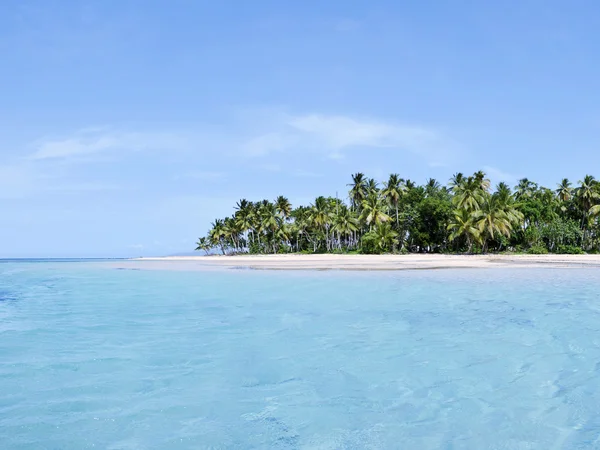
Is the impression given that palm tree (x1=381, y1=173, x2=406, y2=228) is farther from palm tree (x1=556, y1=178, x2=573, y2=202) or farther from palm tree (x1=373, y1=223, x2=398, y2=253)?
palm tree (x1=556, y1=178, x2=573, y2=202)

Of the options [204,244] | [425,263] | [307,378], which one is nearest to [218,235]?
[204,244]

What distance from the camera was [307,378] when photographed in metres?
7.47

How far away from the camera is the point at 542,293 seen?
1859 centimetres

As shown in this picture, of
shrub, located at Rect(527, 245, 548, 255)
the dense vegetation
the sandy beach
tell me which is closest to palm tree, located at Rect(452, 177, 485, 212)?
the dense vegetation

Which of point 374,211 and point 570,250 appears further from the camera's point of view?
point 374,211

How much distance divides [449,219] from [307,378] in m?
56.3

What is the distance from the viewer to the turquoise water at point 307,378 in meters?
5.29

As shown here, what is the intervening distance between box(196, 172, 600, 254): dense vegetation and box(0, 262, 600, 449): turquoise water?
4213cm

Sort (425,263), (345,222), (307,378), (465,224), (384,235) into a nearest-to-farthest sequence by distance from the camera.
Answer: (307,378) < (425,263) < (465,224) < (384,235) < (345,222)

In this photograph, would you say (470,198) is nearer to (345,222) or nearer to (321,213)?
(345,222)

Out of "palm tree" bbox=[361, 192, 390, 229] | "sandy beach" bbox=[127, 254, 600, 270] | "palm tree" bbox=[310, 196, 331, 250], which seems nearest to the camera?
"sandy beach" bbox=[127, 254, 600, 270]

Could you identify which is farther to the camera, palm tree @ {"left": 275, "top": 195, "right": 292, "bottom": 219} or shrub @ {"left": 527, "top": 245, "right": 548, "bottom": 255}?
palm tree @ {"left": 275, "top": 195, "right": 292, "bottom": 219}

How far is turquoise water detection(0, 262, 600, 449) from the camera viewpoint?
529cm

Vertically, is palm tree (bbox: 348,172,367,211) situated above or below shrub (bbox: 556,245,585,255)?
above
